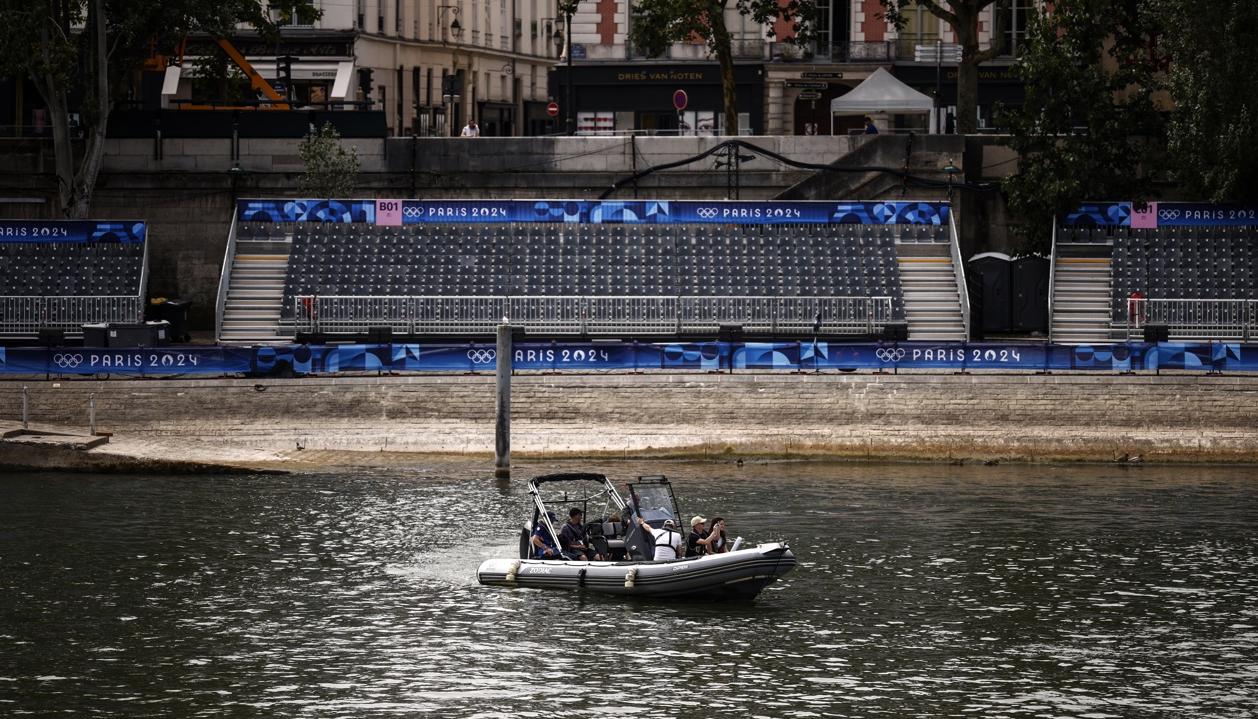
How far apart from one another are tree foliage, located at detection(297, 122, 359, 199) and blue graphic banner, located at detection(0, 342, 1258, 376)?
10.1 meters

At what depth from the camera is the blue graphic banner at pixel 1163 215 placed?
58312 mm

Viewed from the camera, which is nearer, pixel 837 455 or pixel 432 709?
pixel 432 709

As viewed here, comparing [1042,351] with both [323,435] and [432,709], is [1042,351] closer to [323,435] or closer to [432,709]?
[323,435]

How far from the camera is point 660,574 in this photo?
34.4 meters

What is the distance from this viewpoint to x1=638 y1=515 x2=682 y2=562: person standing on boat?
115 ft

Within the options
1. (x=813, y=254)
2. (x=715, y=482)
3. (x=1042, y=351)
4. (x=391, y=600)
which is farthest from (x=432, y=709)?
(x=813, y=254)

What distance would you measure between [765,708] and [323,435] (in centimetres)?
2385

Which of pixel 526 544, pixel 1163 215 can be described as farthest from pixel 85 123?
pixel 1163 215

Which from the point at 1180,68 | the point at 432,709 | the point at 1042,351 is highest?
the point at 1180,68

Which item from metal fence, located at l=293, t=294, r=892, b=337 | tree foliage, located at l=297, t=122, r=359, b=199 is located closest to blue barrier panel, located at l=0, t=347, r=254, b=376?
metal fence, located at l=293, t=294, r=892, b=337

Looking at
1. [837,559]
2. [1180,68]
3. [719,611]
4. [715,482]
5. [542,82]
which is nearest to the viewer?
[719,611]

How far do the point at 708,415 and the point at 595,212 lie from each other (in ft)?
36.7

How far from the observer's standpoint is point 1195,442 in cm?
4978

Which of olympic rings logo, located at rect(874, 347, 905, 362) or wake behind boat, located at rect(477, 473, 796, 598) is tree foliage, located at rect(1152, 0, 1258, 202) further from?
A: wake behind boat, located at rect(477, 473, 796, 598)
